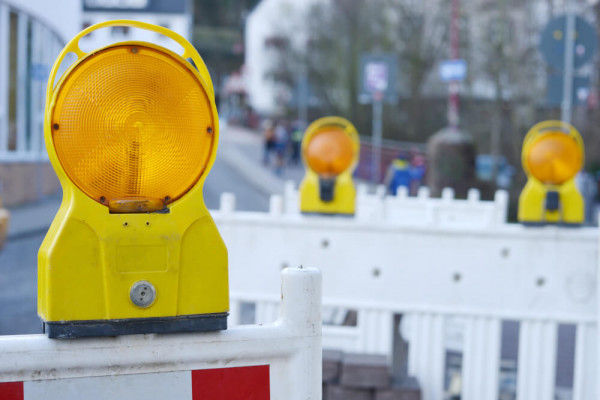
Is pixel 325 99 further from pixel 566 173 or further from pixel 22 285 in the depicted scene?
pixel 566 173

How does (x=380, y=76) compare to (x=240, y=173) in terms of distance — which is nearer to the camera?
(x=380, y=76)

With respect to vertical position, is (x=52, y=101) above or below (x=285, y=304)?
above

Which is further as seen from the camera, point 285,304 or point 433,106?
point 433,106

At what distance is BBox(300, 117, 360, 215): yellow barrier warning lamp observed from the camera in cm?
590

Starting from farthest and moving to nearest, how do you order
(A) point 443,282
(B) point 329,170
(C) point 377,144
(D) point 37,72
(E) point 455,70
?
(C) point 377,144 → (E) point 455,70 → (D) point 37,72 → (B) point 329,170 → (A) point 443,282

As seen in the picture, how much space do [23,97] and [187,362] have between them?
24.7 meters

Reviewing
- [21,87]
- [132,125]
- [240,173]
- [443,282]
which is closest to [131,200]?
[132,125]

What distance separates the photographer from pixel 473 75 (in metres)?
31.9

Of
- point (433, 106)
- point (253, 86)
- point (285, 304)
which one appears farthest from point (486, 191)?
point (253, 86)

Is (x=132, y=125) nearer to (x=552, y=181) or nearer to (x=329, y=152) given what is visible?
(x=552, y=181)

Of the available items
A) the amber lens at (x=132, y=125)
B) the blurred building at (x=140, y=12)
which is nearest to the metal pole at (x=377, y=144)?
the amber lens at (x=132, y=125)

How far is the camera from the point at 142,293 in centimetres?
202

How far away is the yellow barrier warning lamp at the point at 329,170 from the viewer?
5.90 meters

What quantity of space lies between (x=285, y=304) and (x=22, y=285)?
422 inches
